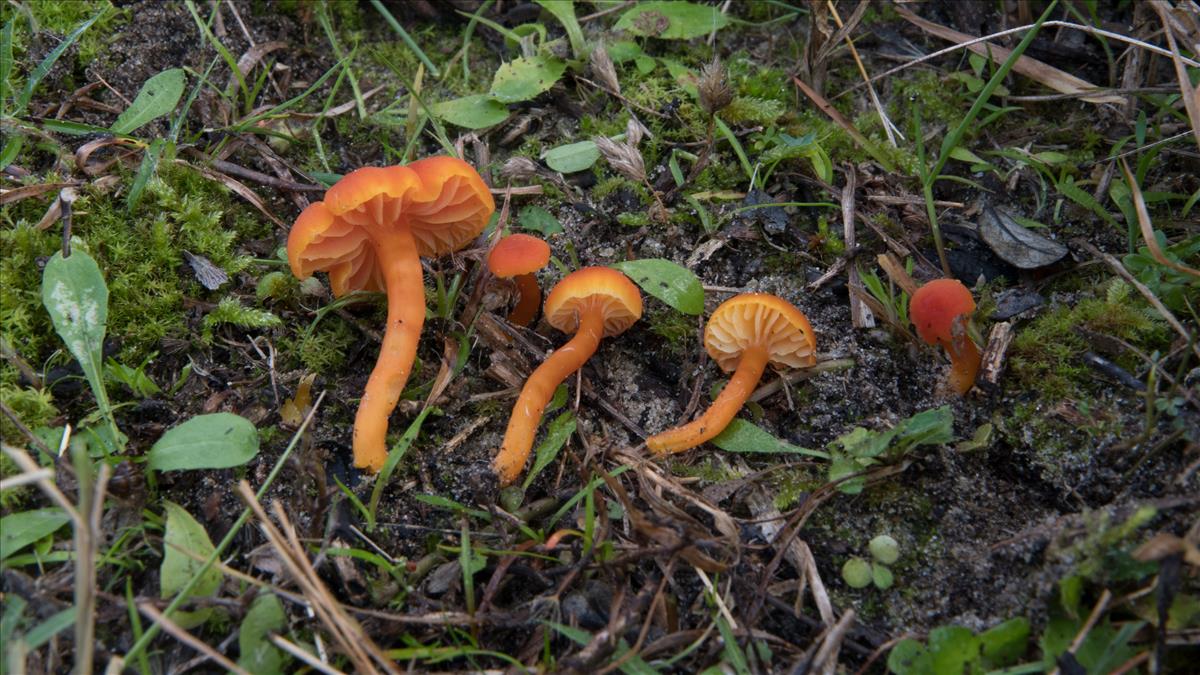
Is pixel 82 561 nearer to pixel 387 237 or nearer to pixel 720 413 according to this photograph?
pixel 387 237

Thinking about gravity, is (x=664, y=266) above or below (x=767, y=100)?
below

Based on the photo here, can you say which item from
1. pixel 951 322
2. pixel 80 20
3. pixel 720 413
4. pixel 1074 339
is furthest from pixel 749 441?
pixel 80 20

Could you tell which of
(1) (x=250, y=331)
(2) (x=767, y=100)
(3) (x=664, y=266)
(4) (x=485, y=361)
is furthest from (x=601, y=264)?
(1) (x=250, y=331)

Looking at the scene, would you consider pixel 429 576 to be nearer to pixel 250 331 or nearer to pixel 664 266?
pixel 250 331

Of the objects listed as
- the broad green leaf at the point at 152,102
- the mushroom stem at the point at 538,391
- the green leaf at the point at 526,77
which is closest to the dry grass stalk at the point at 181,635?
the mushroom stem at the point at 538,391

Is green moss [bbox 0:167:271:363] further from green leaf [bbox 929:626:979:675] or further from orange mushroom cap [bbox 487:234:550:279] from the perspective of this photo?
green leaf [bbox 929:626:979:675]

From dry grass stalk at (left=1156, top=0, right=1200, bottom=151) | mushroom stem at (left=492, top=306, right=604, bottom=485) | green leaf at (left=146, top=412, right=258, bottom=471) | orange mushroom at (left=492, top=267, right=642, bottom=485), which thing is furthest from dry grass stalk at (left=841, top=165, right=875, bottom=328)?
green leaf at (left=146, top=412, right=258, bottom=471)

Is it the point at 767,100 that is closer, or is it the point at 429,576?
the point at 429,576
